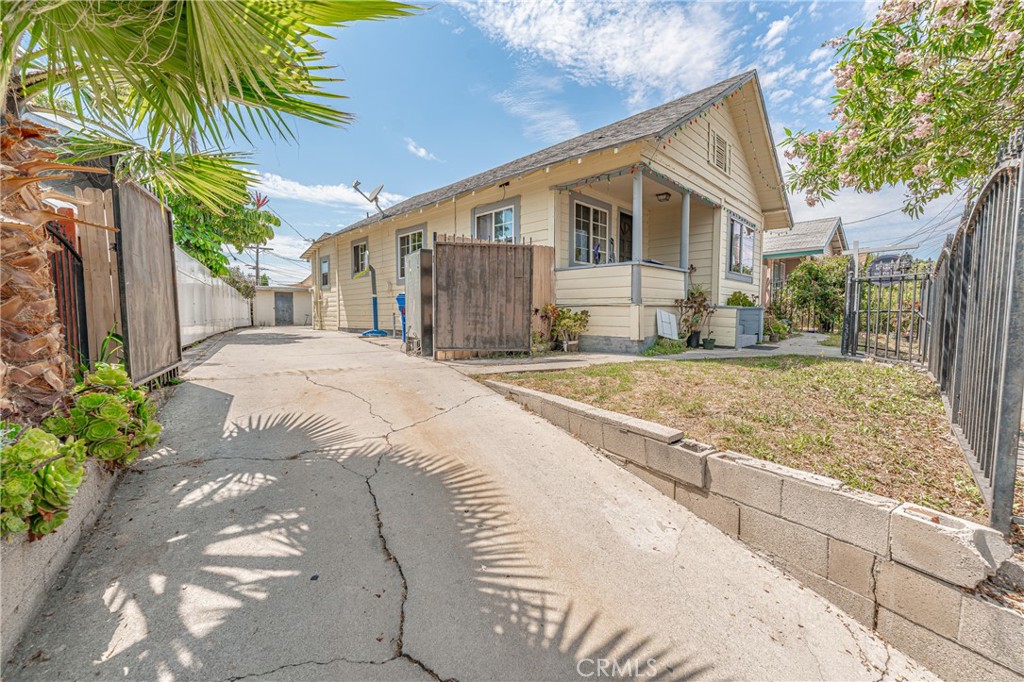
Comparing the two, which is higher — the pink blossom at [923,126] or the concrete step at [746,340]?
the pink blossom at [923,126]

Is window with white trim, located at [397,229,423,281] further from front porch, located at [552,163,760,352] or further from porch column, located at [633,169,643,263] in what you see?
porch column, located at [633,169,643,263]

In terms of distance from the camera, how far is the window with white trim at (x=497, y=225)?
30.6 feet

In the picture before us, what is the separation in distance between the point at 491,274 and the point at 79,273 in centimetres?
464

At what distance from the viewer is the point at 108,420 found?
83.3 inches

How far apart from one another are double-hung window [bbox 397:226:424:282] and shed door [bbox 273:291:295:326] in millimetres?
18500

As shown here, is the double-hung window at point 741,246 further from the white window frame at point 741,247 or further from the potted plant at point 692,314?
the potted plant at point 692,314

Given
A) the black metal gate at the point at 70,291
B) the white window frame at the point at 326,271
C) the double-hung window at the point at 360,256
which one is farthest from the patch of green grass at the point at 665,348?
the white window frame at the point at 326,271

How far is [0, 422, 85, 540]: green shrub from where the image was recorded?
52.6 inches

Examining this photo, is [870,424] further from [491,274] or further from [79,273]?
[79,273]

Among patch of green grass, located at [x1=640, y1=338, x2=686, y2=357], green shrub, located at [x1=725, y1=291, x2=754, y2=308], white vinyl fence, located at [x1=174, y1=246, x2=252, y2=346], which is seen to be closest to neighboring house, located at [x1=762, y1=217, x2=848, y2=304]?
green shrub, located at [x1=725, y1=291, x2=754, y2=308]

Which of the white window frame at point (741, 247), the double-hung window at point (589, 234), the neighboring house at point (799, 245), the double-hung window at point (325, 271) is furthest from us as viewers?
the neighboring house at point (799, 245)

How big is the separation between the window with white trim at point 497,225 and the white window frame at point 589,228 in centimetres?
140

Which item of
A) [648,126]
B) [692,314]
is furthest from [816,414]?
[648,126]

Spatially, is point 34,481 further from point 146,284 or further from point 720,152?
point 720,152
